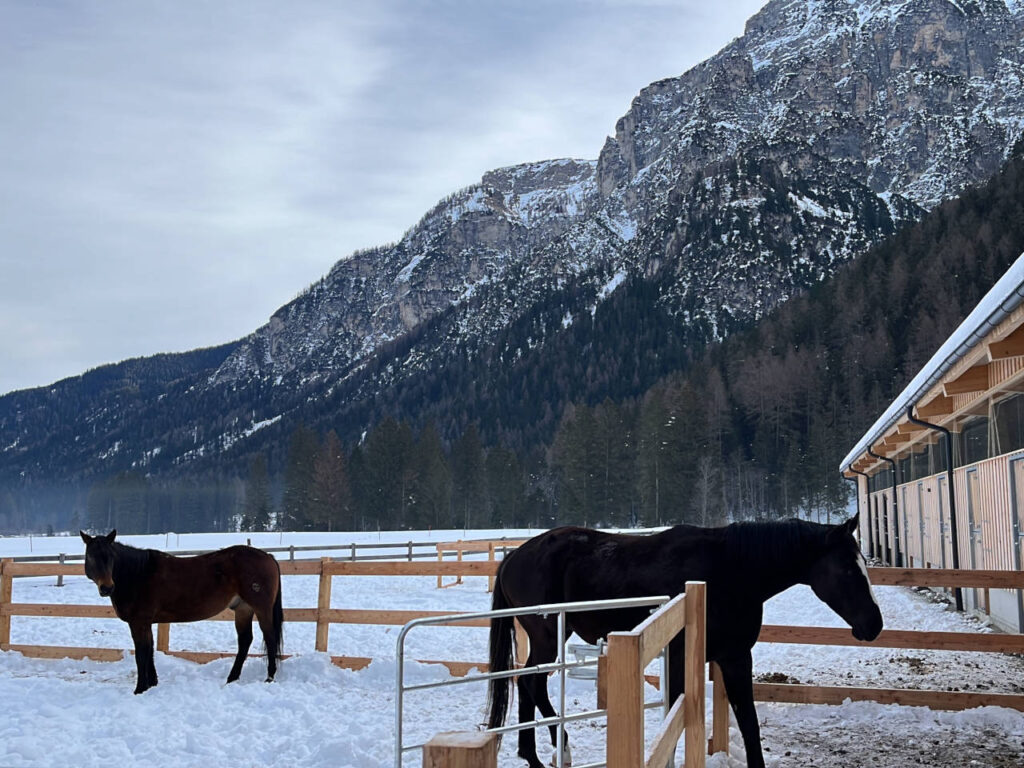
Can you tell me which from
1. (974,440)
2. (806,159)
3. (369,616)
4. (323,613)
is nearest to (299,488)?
(323,613)

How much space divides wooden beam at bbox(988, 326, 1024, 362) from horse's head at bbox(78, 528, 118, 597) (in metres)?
8.17

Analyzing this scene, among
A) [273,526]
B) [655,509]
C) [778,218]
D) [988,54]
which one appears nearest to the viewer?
[655,509]

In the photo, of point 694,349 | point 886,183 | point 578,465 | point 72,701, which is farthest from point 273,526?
point 886,183

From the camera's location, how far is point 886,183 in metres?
158

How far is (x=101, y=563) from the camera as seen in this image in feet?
27.6

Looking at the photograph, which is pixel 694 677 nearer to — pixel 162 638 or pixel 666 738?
pixel 666 738

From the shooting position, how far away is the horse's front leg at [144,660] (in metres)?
8.08

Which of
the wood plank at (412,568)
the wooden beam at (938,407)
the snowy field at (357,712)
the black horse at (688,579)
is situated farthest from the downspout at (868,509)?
the black horse at (688,579)

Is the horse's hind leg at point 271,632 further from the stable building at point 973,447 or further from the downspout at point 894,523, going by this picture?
the downspout at point 894,523

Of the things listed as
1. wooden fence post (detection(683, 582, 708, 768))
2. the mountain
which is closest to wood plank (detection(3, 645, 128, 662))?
wooden fence post (detection(683, 582, 708, 768))

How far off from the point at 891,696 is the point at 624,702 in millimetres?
4957

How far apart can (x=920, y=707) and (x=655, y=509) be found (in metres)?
55.0

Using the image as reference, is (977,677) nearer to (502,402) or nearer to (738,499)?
(738,499)

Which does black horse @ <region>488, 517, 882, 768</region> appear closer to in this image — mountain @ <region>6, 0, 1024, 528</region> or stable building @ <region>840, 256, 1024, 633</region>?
stable building @ <region>840, 256, 1024, 633</region>
